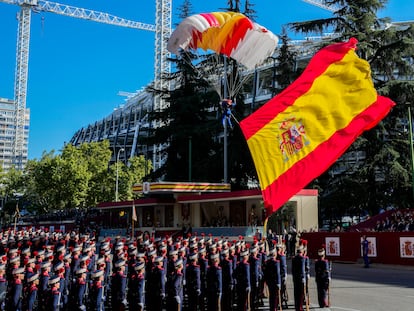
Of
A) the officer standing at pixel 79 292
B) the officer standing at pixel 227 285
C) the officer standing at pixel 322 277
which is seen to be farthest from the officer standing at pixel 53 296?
the officer standing at pixel 322 277

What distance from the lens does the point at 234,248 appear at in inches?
489

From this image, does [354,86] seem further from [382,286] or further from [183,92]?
[183,92]

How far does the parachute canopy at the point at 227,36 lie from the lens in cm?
1588

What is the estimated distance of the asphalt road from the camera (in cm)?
1168

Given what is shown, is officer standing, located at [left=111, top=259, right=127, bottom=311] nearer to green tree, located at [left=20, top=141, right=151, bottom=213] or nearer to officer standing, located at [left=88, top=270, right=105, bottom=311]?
officer standing, located at [left=88, top=270, right=105, bottom=311]

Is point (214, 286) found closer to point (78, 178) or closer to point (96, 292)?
point (96, 292)

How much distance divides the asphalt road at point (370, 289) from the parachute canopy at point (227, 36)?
779cm

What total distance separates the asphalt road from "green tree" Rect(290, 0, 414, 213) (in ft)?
26.7

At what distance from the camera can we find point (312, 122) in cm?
1100

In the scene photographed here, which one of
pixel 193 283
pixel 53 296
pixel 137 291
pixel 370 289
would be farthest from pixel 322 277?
pixel 53 296

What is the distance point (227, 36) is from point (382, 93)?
521 inches

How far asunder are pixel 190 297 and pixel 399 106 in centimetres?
2126

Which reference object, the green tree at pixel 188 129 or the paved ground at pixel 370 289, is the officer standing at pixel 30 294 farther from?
the green tree at pixel 188 129

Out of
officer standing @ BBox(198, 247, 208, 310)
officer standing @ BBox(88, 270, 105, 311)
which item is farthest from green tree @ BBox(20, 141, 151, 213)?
officer standing @ BBox(88, 270, 105, 311)
